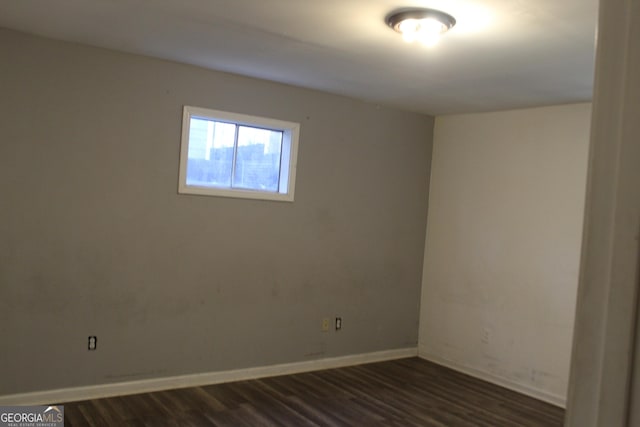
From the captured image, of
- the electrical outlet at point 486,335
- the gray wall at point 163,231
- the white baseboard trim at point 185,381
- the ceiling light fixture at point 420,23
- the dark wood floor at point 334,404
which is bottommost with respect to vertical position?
the dark wood floor at point 334,404

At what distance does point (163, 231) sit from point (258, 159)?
1036mm

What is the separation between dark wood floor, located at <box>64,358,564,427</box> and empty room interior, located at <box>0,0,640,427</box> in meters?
0.10

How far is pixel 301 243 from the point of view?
182 inches

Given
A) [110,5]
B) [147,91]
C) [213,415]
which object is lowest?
[213,415]

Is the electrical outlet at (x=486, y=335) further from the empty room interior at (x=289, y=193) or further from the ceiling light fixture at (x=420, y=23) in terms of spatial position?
the ceiling light fixture at (x=420, y=23)

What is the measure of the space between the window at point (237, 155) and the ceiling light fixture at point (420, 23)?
182cm

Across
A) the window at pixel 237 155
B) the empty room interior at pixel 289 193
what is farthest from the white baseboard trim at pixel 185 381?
the window at pixel 237 155

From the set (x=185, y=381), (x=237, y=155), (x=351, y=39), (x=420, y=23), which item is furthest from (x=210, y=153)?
(x=420, y=23)

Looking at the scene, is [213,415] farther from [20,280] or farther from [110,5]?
[110,5]

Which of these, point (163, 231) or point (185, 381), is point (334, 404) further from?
point (163, 231)

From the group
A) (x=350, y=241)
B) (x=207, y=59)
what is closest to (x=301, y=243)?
(x=350, y=241)

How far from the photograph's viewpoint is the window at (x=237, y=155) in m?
4.08

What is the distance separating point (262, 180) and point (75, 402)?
216cm

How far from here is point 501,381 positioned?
4.75 meters
